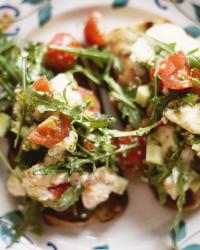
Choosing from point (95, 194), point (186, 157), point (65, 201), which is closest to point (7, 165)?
point (65, 201)

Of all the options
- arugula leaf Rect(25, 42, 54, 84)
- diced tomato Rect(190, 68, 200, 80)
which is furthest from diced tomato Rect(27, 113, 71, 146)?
diced tomato Rect(190, 68, 200, 80)

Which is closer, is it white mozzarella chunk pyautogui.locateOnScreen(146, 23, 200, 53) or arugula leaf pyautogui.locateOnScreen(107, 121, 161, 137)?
arugula leaf pyautogui.locateOnScreen(107, 121, 161, 137)

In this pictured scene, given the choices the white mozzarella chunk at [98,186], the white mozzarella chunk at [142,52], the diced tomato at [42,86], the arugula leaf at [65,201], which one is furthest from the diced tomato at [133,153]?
the diced tomato at [42,86]

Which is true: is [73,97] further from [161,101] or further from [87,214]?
[87,214]

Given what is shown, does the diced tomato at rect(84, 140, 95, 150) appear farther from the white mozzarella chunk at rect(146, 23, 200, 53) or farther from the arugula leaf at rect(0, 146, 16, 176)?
the white mozzarella chunk at rect(146, 23, 200, 53)

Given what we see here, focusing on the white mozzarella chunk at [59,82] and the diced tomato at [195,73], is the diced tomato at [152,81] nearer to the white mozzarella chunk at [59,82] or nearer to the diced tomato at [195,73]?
the diced tomato at [195,73]

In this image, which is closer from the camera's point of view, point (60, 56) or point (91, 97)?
point (91, 97)
